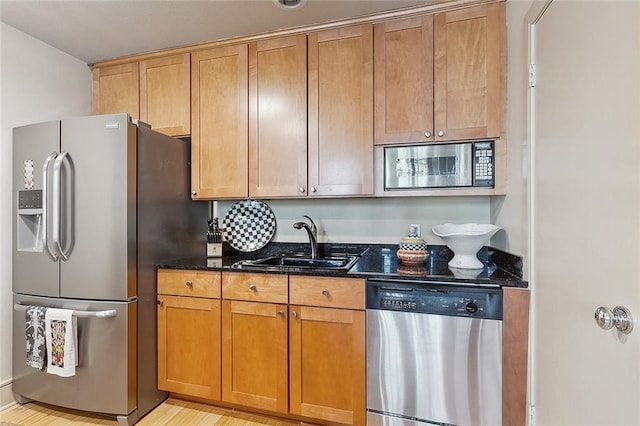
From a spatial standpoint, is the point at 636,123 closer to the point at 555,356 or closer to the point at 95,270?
the point at 555,356

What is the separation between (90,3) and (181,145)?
2.92 ft

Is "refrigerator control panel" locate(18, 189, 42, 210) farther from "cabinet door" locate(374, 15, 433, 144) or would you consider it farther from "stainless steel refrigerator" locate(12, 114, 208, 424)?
"cabinet door" locate(374, 15, 433, 144)

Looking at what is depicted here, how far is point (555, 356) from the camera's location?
3.95 feet

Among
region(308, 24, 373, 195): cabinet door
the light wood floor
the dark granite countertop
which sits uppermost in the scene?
region(308, 24, 373, 195): cabinet door

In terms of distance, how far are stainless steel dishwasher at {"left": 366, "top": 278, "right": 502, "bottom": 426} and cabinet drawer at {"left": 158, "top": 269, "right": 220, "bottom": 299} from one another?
36.2 inches

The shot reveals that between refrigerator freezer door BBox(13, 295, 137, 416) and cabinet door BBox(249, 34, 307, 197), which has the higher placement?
cabinet door BBox(249, 34, 307, 197)

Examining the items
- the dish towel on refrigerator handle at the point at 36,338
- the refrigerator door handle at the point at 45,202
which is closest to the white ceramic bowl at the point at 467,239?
the refrigerator door handle at the point at 45,202

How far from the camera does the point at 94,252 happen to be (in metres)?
1.81

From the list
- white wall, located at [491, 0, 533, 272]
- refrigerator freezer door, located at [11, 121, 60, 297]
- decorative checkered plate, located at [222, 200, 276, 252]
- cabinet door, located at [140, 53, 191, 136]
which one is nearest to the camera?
white wall, located at [491, 0, 533, 272]

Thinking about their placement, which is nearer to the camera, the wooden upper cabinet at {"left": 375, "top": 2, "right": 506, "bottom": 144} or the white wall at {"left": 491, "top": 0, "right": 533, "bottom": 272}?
the white wall at {"left": 491, "top": 0, "right": 533, "bottom": 272}

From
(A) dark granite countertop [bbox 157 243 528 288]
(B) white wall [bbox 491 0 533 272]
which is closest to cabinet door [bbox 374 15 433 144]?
(B) white wall [bbox 491 0 533 272]

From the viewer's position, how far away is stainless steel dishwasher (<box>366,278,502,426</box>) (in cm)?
148

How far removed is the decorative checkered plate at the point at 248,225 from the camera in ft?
8.14

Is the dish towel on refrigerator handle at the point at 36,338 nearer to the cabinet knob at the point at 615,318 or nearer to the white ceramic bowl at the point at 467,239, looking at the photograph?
the white ceramic bowl at the point at 467,239
